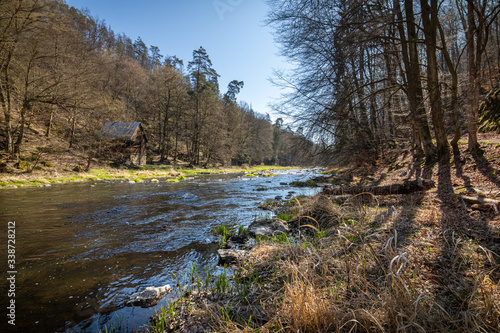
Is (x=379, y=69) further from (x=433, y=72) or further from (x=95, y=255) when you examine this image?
(x=95, y=255)

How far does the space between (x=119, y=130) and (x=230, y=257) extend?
2514 centimetres

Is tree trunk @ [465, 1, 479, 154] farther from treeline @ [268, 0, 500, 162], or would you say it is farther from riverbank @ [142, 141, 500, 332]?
riverbank @ [142, 141, 500, 332]

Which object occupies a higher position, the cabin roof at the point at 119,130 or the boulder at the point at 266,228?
the cabin roof at the point at 119,130

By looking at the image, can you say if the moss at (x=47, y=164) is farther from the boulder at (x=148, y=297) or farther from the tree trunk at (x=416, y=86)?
the tree trunk at (x=416, y=86)

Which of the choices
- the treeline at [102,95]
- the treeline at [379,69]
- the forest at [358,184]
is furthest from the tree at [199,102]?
the treeline at [379,69]

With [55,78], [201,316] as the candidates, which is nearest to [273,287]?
[201,316]

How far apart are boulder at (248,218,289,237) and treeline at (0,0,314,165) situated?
5.76 m

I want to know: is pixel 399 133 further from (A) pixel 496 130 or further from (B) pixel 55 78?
(B) pixel 55 78

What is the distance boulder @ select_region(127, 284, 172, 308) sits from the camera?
2.52 metres

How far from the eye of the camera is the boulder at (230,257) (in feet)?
11.8

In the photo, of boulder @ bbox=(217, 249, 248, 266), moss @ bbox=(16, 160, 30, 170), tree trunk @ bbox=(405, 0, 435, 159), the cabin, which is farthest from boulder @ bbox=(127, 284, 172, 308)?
the cabin

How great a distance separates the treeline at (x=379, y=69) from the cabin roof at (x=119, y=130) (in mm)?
20739

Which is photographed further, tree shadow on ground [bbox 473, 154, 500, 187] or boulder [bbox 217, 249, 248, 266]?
tree shadow on ground [bbox 473, 154, 500, 187]

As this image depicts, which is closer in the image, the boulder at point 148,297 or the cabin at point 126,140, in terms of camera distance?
the boulder at point 148,297
